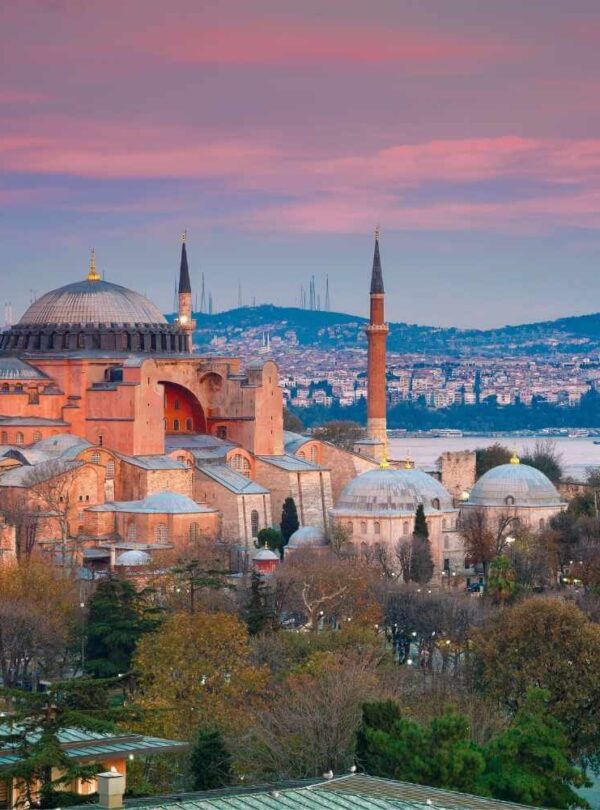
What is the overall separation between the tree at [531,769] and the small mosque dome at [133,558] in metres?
25.7

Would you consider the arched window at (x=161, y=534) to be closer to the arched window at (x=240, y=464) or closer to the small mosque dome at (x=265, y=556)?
the small mosque dome at (x=265, y=556)

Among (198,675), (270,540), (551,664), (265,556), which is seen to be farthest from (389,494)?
(198,675)

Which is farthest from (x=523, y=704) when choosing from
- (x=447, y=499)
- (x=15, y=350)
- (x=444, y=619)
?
(x=15, y=350)

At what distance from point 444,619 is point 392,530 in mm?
16067

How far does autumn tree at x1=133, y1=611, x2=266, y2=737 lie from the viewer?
37781 mm

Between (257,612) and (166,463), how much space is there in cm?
1862

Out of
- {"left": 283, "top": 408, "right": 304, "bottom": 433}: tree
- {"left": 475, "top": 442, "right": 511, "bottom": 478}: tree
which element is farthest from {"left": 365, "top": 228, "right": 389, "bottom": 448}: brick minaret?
{"left": 283, "top": 408, "right": 304, "bottom": 433}: tree

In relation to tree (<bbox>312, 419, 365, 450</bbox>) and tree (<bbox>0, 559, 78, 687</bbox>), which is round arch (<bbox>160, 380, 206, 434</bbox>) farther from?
tree (<bbox>0, 559, 78, 687</bbox>)

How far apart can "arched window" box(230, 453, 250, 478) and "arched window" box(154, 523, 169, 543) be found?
275 inches

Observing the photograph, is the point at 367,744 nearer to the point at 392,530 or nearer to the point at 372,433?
the point at 392,530

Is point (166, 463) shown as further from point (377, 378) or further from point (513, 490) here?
point (377, 378)

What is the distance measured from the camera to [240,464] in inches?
2746

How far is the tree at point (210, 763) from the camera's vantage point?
33.3 metres

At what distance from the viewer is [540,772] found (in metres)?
32.2
